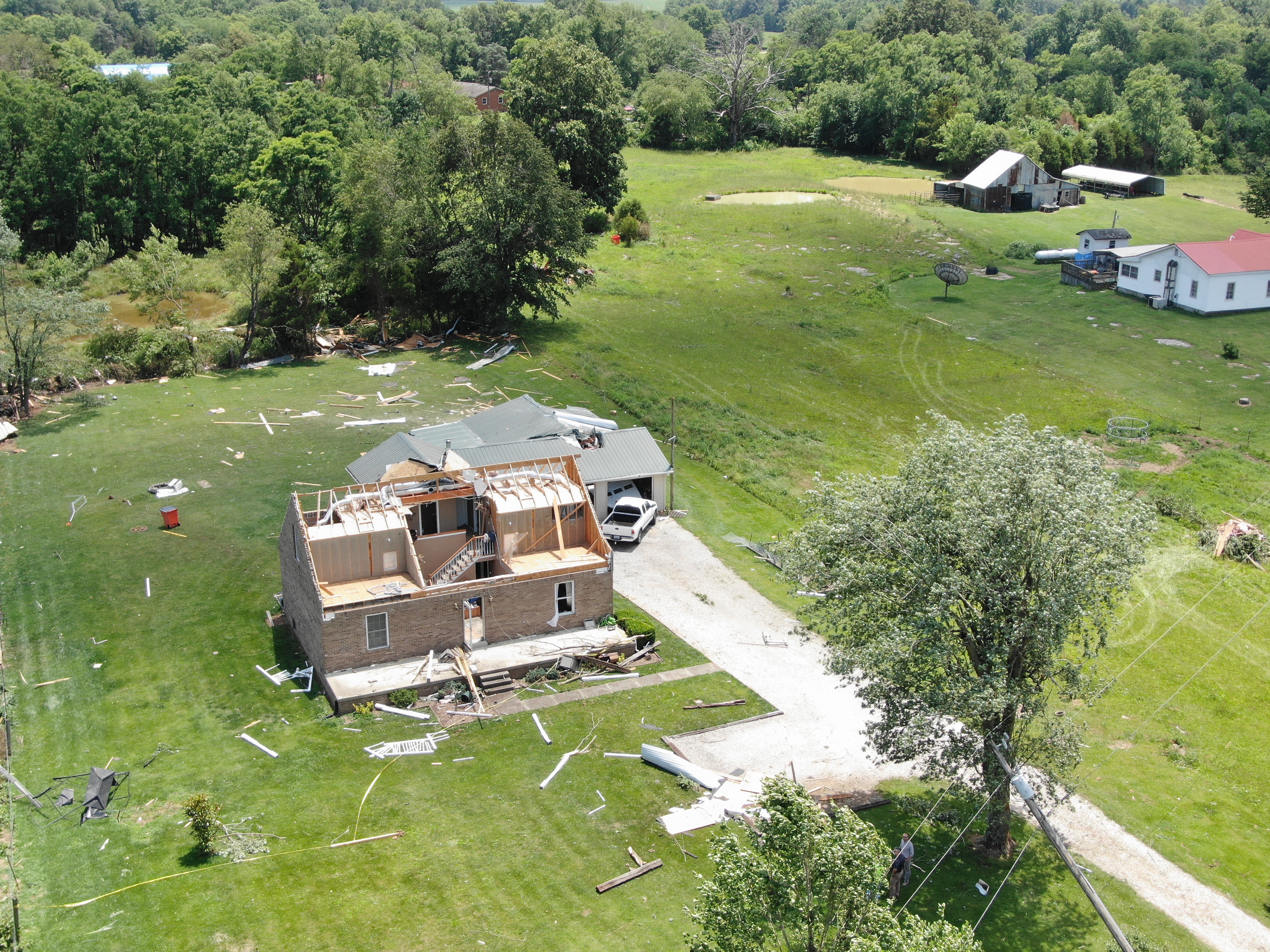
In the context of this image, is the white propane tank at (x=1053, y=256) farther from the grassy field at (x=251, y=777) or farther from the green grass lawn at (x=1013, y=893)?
the green grass lawn at (x=1013, y=893)

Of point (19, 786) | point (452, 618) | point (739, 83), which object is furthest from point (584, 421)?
point (739, 83)

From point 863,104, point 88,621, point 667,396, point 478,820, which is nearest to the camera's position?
point 478,820

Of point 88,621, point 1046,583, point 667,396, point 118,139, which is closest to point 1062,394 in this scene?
point 667,396

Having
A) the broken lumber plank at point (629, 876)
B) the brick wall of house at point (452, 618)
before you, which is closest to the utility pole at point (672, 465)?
the brick wall of house at point (452, 618)

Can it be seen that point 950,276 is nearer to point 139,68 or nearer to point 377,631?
point 377,631

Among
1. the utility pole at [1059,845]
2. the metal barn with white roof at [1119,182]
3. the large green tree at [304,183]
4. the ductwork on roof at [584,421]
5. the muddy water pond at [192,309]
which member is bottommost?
the utility pole at [1059,845]

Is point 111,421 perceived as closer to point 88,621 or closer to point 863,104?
point 88,621

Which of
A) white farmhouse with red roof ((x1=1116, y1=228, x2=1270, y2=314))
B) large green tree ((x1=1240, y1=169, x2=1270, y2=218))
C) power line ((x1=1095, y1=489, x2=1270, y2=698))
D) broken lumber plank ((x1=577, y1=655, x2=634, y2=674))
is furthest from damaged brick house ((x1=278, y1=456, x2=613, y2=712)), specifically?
large green tree ((x1=1240, y1=169, x2=1270, y2=218))
